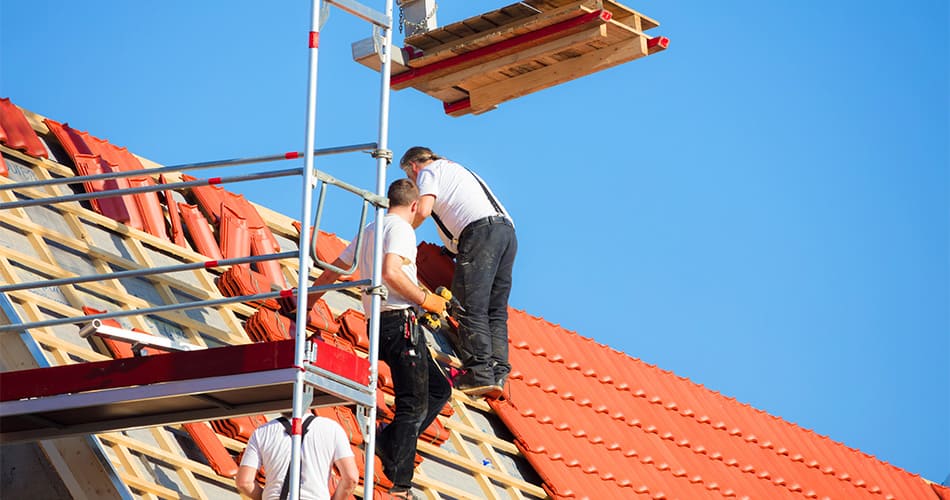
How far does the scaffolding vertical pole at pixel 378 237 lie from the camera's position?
6758 mm

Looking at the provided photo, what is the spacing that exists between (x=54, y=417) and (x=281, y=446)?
42.2 inches

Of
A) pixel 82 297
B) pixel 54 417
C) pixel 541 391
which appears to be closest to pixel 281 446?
pixel 54 417

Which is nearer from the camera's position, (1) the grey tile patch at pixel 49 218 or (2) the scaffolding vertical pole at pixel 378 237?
(2) the scaffolding vertical pole at pixel 378 237

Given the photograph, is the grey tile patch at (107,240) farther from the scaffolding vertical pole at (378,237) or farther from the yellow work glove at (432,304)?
the scaffolding vertical pole at (378,237)

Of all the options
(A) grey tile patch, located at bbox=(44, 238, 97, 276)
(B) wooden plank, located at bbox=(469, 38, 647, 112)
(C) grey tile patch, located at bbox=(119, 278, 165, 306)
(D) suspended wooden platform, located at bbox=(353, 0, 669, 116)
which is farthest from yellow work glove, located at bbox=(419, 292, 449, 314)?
(B) wooden plank, located at bbox=(469, 38, 647, 112)

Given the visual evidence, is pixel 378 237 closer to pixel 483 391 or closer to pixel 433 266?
pixel 483 391

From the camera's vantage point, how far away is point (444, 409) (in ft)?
32.0

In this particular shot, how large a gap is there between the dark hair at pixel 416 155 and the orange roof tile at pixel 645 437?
1.82 m

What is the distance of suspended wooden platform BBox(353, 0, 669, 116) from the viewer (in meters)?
9.19

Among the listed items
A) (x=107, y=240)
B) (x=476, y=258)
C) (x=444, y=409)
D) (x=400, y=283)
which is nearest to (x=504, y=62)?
(x=476, y=258)

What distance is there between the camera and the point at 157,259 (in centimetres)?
905

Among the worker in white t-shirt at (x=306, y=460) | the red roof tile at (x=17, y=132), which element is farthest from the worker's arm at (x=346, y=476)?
the red roof tile at (x=17, y=132)

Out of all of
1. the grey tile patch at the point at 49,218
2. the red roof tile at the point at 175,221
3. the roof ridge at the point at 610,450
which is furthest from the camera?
the roof ridge at the point at 610,450

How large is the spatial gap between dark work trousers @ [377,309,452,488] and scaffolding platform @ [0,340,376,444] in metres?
1.04
